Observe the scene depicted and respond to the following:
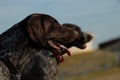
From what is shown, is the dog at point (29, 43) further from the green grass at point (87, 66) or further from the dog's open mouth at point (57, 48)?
the green grass at point (87, 66)

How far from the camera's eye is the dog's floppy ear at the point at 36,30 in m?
9.09

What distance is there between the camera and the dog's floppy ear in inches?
358

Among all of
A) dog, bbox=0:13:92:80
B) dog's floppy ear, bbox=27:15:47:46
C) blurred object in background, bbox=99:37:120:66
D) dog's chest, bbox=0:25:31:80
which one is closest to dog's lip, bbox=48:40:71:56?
dog, bbox=0:13:92:80

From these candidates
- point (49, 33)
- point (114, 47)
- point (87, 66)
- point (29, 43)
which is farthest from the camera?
point (114, 47)

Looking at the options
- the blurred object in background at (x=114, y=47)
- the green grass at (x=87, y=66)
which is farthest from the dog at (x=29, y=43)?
the blurred object in background at (x=114, y=47)

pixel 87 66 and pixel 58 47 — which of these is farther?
pixel 87 66

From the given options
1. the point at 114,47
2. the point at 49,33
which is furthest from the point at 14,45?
the point at 114,47

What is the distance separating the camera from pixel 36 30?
358 inches

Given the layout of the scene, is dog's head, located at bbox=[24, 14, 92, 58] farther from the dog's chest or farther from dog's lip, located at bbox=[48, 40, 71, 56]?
the dog's chest

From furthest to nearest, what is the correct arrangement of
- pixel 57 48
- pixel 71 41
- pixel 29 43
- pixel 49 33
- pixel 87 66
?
pixel 87 66, pixel 71 41, pixel 57 48, pixel 49 33, pixel 29 43

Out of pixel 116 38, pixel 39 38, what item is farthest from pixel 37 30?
pixel 116 38

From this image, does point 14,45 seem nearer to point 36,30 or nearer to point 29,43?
point 29,43

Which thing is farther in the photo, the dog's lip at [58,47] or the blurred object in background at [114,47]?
the blurred object in background at [114,47]

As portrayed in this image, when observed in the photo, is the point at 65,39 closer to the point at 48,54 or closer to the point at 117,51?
the point at 48,54
